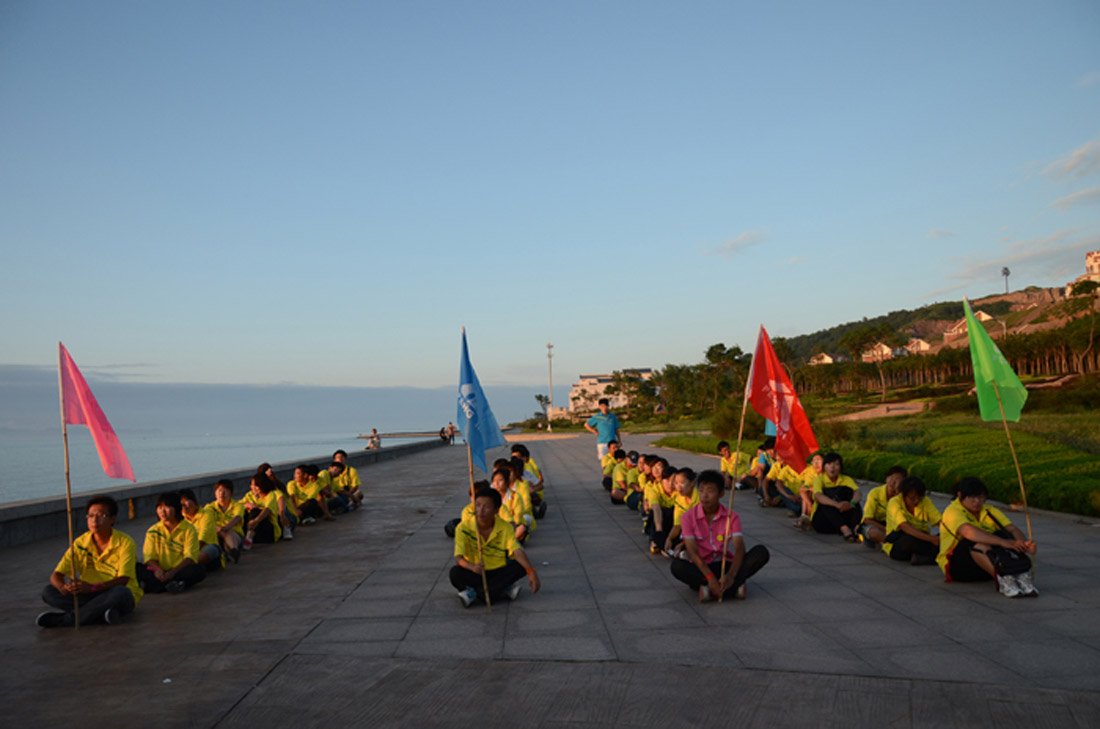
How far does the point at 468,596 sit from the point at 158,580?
3.26 meters

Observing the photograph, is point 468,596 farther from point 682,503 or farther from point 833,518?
point 833,518

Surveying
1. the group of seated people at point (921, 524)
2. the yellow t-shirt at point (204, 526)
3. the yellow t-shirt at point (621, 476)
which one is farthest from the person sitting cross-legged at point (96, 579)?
the yellow t-shirt at point (621, 476)

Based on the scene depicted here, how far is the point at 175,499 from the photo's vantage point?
7.79 m

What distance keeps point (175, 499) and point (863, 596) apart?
674 centimetres

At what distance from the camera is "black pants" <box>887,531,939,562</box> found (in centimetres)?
794

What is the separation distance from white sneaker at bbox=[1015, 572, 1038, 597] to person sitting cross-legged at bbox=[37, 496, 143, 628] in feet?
24.9

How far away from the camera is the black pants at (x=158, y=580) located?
7504 millimetres

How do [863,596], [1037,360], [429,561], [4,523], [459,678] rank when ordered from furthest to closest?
[1037,360] < [4,523] < [429,561] < [863,596] < [459,678]

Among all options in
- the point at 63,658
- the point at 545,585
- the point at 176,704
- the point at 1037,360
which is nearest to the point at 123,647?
the point at 63,658

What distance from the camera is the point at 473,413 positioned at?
727cm

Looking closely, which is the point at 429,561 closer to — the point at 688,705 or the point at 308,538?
the point at 308,538

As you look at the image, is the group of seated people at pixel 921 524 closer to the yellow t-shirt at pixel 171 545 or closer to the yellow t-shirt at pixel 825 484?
the yellow t-shirt at pixel 825 484

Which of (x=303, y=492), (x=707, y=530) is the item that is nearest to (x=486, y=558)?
(x=707, y=530)

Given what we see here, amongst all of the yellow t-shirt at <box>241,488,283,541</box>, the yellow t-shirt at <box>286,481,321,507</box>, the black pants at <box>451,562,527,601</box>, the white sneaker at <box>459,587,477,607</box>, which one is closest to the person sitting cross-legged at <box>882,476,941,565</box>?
the black pants at <box>451,562,527,601</box>
